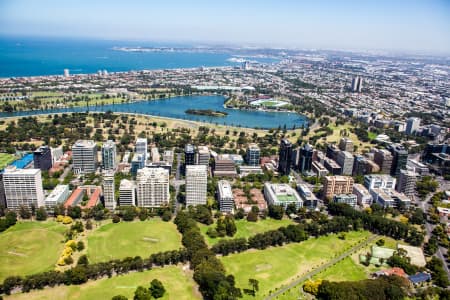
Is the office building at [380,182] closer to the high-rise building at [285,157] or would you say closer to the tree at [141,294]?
the high-rise building at [285,157]

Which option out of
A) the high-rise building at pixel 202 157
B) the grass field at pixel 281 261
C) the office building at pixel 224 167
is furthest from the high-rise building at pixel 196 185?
the grass field at pixel 281 261

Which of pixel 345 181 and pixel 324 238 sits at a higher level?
pixel 345 181

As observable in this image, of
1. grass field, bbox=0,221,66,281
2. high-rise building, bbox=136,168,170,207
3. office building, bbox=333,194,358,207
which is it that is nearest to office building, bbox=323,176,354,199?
office building, bbox=333,194,358,207

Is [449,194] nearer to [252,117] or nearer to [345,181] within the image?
[345,181]

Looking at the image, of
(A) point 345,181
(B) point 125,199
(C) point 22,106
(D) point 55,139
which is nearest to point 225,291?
(B) point 125,199

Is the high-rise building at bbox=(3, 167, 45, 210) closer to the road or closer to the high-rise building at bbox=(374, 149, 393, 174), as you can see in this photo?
the road

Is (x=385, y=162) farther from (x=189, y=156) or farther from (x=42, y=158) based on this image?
(x=42, y=158)

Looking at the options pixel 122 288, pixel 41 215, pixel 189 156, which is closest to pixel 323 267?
pixel 122 288
